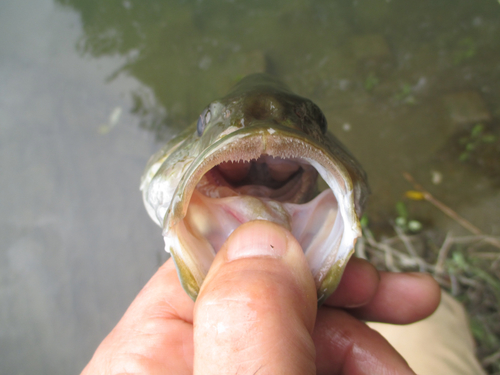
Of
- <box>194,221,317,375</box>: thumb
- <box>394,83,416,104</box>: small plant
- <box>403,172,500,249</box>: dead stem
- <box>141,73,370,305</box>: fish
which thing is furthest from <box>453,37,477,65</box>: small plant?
<box>194,221,317,375</box>: thumb

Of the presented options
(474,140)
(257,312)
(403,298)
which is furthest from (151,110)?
(474,140)

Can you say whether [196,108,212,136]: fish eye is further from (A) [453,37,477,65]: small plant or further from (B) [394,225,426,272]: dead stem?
(A) [453,37,477,65]: small plant

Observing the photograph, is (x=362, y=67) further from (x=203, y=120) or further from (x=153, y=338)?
(x=153, y=338)

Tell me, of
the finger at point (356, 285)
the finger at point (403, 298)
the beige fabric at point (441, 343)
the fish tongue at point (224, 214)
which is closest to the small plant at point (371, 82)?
the beige fabric at point (441, 343)

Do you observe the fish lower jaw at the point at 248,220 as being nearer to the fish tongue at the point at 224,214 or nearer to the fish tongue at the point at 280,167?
the fish tongue at the point at 224,214

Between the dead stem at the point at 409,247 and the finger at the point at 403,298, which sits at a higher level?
the finger at the point at 403,298

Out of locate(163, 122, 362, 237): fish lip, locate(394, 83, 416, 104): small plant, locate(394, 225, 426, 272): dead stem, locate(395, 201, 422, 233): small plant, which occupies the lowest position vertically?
locate(394, 225, 426, 272): dead stem

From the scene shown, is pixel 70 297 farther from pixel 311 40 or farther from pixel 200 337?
pixel 311 40
